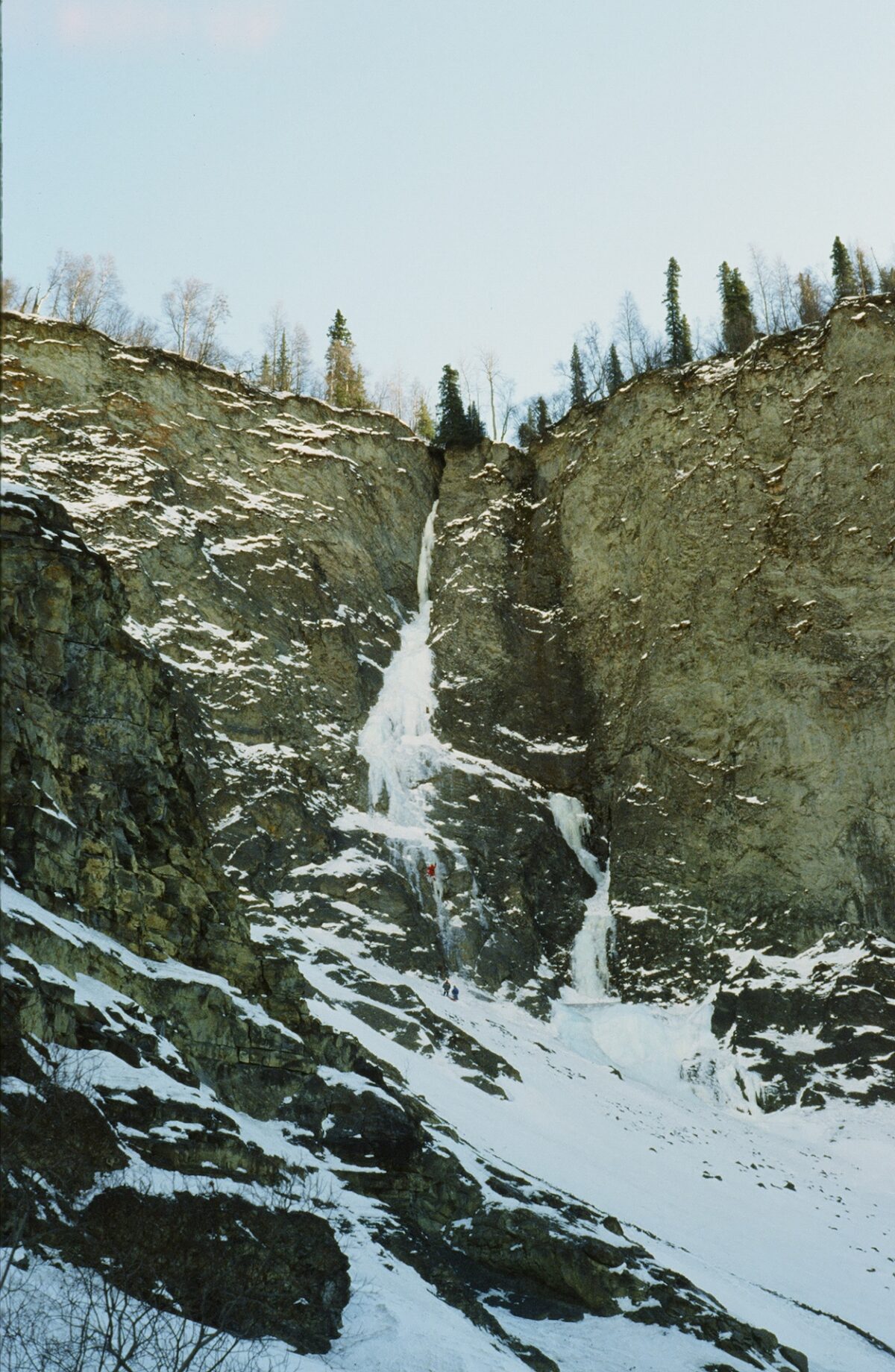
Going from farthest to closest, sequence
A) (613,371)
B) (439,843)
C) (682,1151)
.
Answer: (613,371)
(439,843)
(682,1151)

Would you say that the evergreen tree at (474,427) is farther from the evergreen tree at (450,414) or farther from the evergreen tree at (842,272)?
the evergreen tree at (842,272)

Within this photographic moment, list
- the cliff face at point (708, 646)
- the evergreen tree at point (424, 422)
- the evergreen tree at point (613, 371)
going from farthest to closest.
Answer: the evergreen tree at point (424, 422) → the evergreen tree at point (613, 371) → the cliff face at point (708, 646)

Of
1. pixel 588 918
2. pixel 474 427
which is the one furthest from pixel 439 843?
pixel 474 427

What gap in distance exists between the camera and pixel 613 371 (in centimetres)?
5925

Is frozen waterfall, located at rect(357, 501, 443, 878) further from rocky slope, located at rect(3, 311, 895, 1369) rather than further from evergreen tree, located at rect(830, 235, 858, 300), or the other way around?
evergreen tree, located at rect(830, 235, 858, 300)

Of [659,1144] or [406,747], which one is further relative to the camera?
[406,747]

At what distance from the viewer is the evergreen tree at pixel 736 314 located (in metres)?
54.3

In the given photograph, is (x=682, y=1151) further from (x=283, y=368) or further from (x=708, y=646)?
(x=283, y=368)

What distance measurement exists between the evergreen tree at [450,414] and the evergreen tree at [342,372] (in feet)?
14.0

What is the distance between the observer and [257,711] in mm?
37562

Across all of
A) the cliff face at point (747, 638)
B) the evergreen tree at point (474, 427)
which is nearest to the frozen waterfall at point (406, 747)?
the cliff face at point (747, 638)

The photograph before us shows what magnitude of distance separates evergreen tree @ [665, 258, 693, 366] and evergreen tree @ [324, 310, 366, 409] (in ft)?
51.1

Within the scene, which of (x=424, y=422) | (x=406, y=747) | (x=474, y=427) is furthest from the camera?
(x=424, y=422)

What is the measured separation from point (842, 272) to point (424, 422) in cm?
2327
